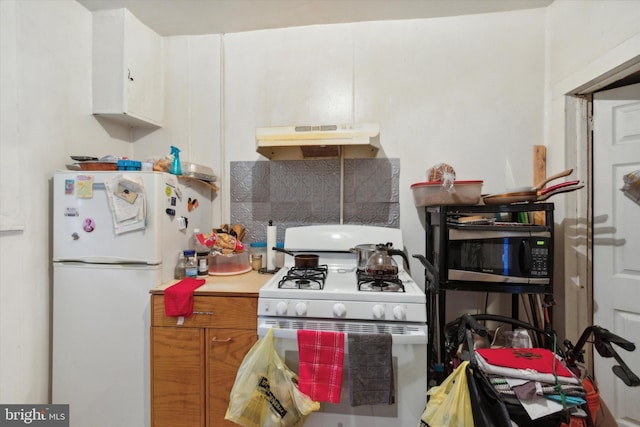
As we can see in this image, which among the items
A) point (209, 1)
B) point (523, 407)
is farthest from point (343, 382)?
point (209, 1)

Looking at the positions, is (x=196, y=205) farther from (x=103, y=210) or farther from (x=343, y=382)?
(x=343, y=382)

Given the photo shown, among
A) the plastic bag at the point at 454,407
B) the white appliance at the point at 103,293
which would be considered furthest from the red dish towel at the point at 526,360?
the white appliance at the point at 103,293

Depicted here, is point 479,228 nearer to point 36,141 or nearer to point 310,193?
point 310,193

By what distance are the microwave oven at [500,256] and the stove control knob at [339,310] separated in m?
0.63

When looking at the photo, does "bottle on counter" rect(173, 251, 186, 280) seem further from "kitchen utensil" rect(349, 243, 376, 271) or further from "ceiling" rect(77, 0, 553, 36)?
"ceiling" rect(77, 0, 553, 36)

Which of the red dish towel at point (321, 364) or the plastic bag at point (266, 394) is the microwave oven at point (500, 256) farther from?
Result: the plastic bag at point (266, 394)

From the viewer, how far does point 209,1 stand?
1901 millimetres

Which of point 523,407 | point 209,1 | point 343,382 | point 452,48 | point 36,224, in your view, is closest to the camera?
point 523,407

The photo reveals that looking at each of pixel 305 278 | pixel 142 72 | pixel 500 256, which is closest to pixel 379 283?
pixel 305 278

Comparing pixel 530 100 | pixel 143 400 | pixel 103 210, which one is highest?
pixel 530 100

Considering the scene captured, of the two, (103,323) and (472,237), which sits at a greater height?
(472,237)

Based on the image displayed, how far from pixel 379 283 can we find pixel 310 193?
3.07 ft

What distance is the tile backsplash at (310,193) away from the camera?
83.3 inches

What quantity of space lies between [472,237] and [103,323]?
2121mm
